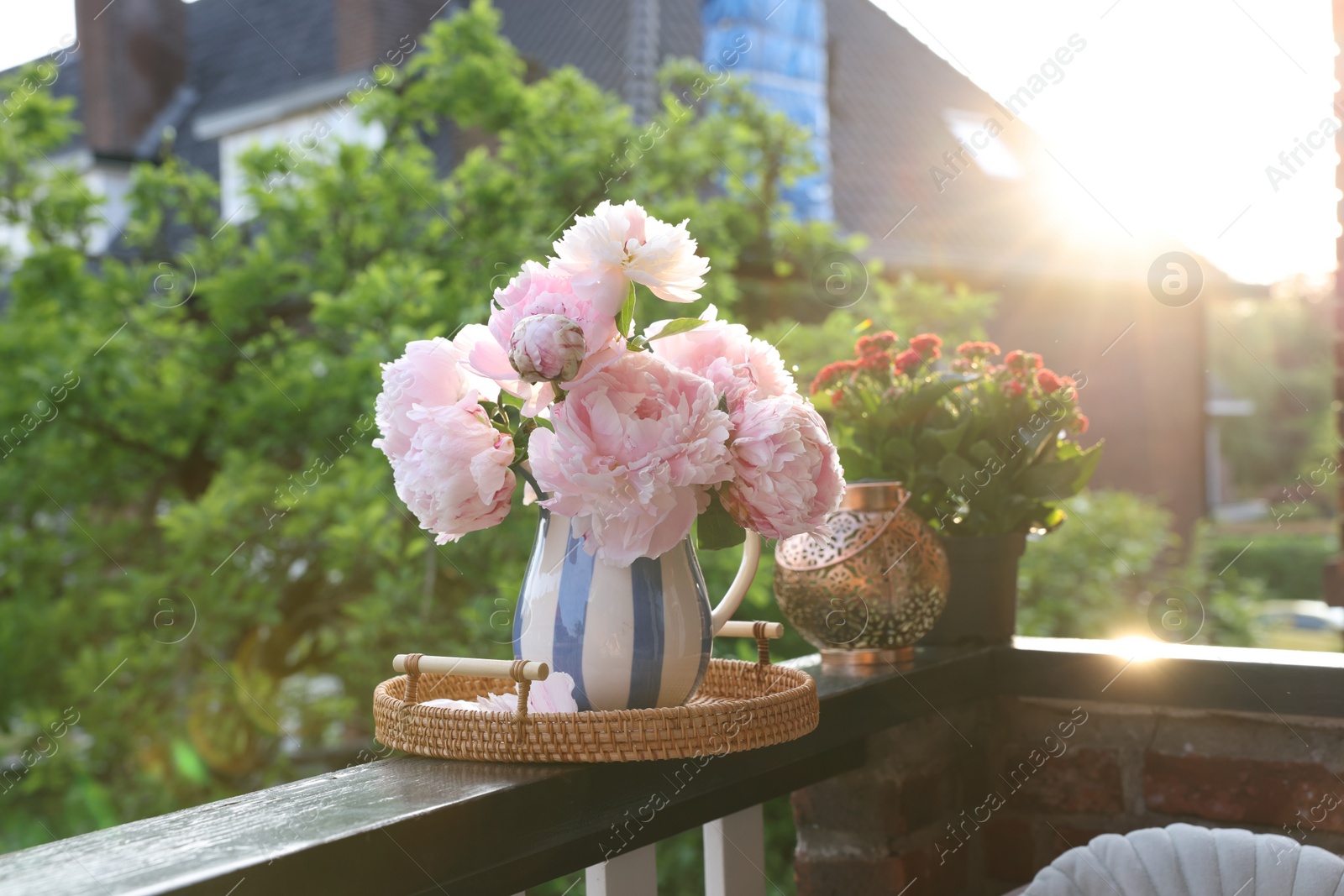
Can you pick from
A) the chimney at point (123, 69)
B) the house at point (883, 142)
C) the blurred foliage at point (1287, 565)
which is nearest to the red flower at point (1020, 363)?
the house at point (883, 142)

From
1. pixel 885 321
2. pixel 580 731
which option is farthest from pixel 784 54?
pixel 580 731

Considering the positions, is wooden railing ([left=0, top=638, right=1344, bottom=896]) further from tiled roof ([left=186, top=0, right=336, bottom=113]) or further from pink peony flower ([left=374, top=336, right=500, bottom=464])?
tiled roof ([left=186, top=0, right=336, bottom=113])

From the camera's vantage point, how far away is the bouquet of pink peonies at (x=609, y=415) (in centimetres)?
90

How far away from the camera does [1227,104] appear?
2.97 metres

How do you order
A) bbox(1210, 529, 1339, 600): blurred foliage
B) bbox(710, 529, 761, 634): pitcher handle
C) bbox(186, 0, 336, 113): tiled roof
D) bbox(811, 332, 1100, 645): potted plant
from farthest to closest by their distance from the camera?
bbox(1210, 529, 1339, 600): blurred foliage
bbox(186, 0, 336, 113): tiled roof
bbox(811, 332, 1100, 645): potted plant
bbox(710, 529, 761, 634): pitcher handle

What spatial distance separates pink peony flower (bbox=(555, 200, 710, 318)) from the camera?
92cm

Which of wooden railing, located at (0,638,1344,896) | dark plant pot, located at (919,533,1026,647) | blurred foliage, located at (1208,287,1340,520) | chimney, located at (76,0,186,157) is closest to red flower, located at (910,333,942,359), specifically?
dark plant pot, located at (919,533,1026,647)

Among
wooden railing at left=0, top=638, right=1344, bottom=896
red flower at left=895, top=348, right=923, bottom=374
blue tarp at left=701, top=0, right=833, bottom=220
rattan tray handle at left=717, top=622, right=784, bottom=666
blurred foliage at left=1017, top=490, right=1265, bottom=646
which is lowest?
blurred foliage at left=1017, top=490, right=1265, bottom=646

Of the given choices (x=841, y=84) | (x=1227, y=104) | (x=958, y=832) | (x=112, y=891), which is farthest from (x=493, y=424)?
(x=841, y=84)

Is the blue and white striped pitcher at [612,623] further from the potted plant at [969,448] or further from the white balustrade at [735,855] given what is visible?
the potted plant at [969,448]

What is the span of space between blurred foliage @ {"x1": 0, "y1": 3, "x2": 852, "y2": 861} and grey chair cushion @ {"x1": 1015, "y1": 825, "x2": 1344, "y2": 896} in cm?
186

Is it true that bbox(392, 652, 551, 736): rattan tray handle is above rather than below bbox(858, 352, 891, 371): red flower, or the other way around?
below

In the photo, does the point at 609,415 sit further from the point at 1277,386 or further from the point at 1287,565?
the point at 1277,386

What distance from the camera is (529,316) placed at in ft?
2.99
